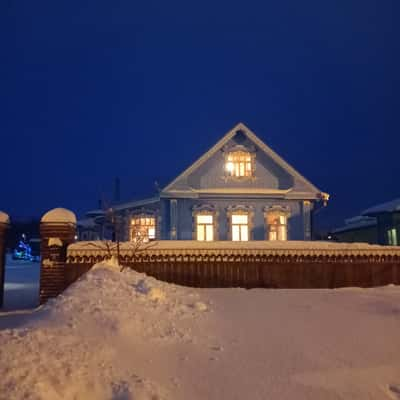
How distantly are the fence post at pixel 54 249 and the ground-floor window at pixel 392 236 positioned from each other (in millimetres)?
22133

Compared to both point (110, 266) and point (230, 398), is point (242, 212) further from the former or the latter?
point (230, 398)

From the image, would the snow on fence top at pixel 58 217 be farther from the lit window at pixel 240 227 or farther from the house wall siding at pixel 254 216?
the lit window at pixel 240 227

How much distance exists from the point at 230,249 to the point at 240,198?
894 cm

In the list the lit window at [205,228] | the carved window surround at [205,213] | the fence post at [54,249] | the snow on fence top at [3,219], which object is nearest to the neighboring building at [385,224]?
the carved window surround at [205,213]

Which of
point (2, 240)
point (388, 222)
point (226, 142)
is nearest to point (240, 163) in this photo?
point (226, 142)

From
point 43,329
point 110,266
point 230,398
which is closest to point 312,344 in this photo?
point 230,398

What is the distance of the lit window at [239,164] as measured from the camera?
2036 centimetres

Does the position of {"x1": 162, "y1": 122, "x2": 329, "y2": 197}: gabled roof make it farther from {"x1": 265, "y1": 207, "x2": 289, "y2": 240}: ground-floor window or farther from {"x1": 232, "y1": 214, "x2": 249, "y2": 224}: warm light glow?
{"x1": 232, "y1": 214, "x2": 249, "y2": 224}: warm light glow

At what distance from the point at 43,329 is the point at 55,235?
5457mm

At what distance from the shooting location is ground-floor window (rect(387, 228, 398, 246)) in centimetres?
2610

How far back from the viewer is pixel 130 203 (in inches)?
876

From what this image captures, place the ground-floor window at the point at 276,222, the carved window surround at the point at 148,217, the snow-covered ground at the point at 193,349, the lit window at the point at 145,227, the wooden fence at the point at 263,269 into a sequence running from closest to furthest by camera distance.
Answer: the snow-covered ground at the point at 193,349 < the wooden fence at the point at 263,269 < the ground-floor window at the point at 276,222 < the carved window surround at the point at 148,217 < the lit window at the point at 145,227

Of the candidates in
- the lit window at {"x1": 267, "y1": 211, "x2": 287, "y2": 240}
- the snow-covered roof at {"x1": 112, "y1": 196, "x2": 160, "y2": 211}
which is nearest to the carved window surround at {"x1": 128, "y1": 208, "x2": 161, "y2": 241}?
the snow-covered roof at {"x1": 112, "y1": 196, "x2": 160, "y2": 211}

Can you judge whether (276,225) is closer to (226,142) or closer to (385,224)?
(226,142)
